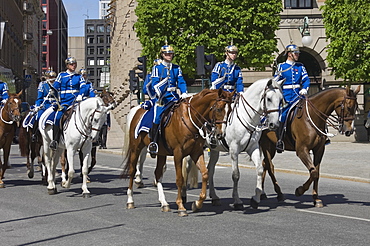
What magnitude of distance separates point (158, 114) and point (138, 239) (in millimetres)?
3199

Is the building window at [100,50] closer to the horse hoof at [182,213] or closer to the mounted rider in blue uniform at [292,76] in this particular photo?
the mounted rider in blue uniform at [292,76]

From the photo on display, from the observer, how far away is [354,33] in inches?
1366

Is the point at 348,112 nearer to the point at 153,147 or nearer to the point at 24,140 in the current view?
the point at 153,147

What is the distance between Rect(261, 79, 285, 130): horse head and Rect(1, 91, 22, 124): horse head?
23.6 ft

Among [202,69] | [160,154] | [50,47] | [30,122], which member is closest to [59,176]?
[30,122]

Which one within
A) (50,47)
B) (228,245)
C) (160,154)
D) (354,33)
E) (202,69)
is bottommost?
(228,245)

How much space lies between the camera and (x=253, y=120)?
11.9 meters

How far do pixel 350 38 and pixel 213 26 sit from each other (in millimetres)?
6635

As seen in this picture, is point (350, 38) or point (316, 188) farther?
point (350, 38)

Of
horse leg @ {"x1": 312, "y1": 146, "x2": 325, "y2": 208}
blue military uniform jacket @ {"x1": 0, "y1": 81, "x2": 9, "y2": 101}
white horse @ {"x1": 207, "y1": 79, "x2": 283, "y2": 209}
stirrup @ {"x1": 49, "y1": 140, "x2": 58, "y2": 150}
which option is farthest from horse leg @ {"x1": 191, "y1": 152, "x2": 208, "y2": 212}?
blue military uniform jacket @ {"x1": 0, "y1": 81, "x2": 9, "y2": 101}

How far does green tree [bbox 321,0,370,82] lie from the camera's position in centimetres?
3438

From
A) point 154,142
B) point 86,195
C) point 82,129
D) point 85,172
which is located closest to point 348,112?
point 154,142

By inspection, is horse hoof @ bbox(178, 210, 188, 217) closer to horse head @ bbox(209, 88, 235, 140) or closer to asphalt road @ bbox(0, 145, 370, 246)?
asphalt road @ bbox(0, 145, 370, 246)

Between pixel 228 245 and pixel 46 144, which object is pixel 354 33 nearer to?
pixel 46 144
